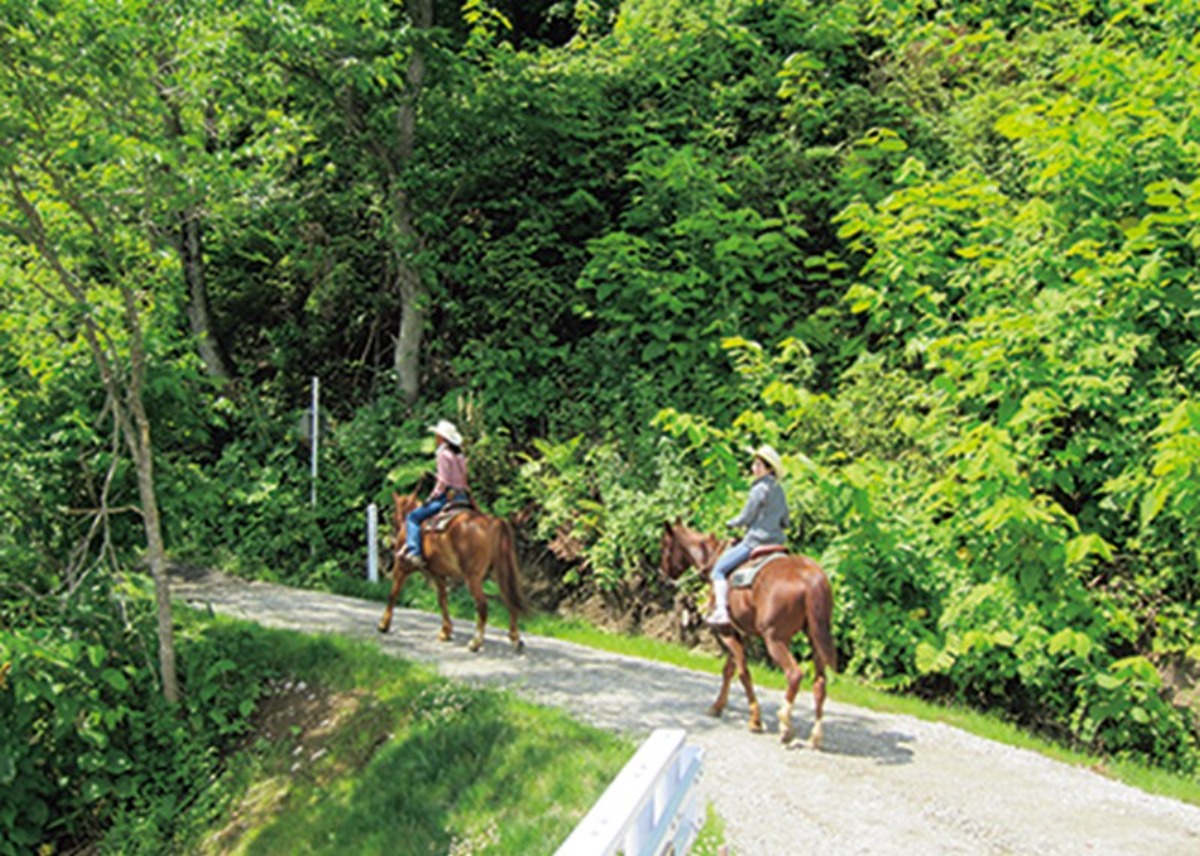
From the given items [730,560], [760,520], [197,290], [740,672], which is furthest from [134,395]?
[197,290]

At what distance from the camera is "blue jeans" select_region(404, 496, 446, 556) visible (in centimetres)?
1362

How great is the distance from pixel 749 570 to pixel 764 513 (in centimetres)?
57

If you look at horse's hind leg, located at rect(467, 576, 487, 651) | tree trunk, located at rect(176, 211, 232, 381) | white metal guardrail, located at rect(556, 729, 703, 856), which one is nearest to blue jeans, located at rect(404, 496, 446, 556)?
horse's hind leg, located at rect(467, 576, 487, 651)

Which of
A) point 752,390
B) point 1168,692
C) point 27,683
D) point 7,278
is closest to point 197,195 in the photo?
point 7,278

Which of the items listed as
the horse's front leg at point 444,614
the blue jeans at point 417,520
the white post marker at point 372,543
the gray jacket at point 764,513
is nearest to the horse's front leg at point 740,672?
the gray jacket at point 764,513

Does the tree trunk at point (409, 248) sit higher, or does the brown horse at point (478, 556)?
the tree trunk at point (409, 248)

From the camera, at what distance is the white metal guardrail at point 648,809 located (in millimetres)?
3664

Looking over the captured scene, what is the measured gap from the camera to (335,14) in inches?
656

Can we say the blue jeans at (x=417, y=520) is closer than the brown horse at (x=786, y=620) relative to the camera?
No

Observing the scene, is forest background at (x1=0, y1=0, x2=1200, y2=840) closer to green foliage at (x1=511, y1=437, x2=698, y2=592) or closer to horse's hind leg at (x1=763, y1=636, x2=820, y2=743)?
green foliage at (x1=511, y1=437, x2=698, y2=592)

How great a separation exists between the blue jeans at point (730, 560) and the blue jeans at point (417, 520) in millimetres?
4566

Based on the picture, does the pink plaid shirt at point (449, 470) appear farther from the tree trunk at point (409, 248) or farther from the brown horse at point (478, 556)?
the tree trunk at point (409, 248)

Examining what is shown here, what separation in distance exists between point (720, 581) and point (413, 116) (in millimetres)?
12890

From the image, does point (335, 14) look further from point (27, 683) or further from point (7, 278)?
point (27, 683)
